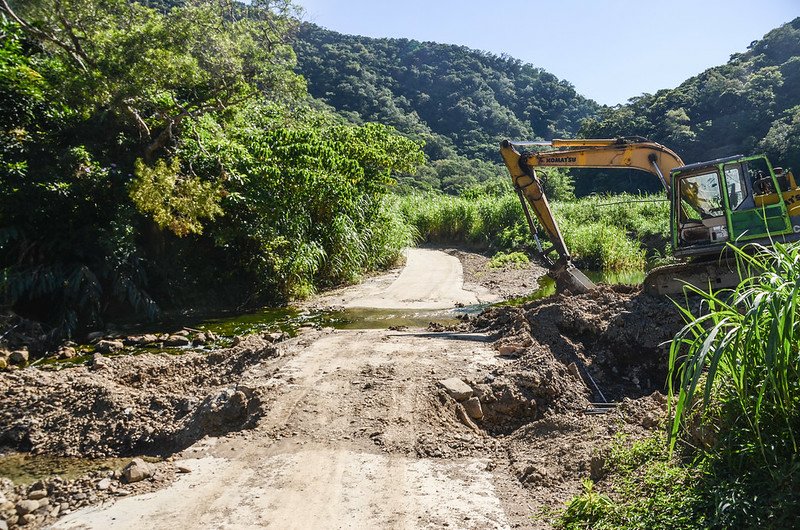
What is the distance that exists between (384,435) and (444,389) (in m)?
1.01

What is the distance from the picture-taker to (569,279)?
424 inches

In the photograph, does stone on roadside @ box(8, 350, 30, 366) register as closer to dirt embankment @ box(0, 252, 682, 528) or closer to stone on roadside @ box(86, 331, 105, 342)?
dirt embankment @ box(0, 252, 682, 528)

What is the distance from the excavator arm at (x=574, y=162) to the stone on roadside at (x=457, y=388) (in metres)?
5.19

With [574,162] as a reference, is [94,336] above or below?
below

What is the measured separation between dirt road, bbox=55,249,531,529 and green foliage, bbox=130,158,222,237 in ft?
16.0

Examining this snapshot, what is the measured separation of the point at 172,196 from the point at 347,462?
7793mm

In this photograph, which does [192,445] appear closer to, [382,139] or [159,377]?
[159,377]

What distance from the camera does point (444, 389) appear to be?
19.2 feet

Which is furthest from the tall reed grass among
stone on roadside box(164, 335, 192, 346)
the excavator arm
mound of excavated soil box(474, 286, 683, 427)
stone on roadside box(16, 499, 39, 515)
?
stone on roadside box(164, 335, 192, 346)

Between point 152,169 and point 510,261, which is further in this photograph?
point 510,261

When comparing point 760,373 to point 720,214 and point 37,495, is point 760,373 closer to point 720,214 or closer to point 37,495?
point 37,495

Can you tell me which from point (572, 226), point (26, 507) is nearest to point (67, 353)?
point (26, 507)

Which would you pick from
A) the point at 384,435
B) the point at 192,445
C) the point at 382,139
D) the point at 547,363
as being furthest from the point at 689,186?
the point at 382,139

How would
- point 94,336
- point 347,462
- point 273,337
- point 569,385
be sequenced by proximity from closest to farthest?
point 347,462, point 569,385, point 273,337, point 94,336
